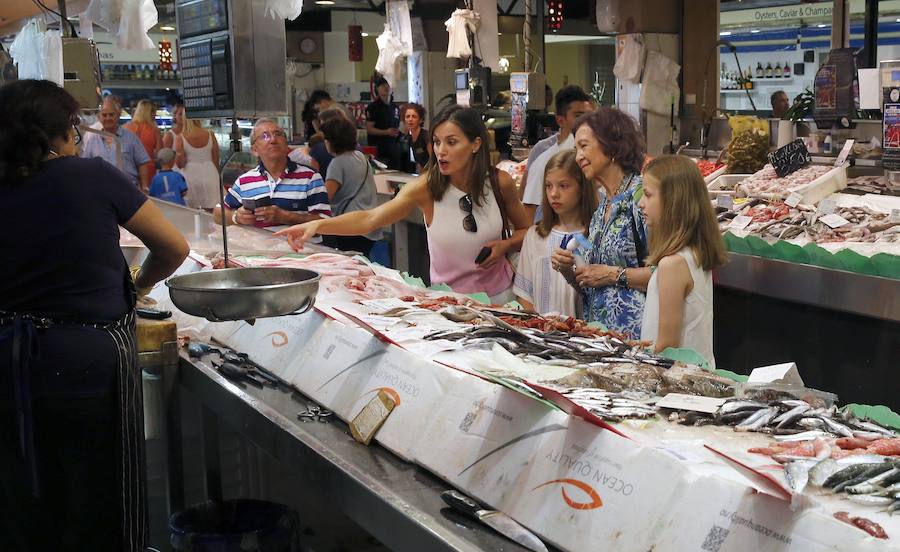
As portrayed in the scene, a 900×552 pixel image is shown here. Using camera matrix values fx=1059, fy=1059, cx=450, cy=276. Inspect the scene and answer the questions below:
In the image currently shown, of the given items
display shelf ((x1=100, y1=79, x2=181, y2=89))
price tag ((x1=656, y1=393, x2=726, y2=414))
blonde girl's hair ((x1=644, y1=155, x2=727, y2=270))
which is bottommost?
price tag ((x1=656, y1=393, x2=726, y2=414))

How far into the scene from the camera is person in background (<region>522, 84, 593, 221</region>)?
6.86 metres

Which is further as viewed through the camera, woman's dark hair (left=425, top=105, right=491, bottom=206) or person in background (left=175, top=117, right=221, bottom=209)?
person in background (left=175, top=117, right=221, bottom=209)

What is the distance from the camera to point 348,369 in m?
3.11

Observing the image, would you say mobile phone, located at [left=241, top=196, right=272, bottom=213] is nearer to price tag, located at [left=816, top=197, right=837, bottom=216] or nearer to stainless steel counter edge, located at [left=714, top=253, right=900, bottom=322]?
stainless steel counter edge, located at [left=714, top=253, right=900, bottom=322]

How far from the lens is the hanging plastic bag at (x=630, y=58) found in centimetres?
1011

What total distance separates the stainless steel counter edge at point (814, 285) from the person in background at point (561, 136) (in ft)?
4.65

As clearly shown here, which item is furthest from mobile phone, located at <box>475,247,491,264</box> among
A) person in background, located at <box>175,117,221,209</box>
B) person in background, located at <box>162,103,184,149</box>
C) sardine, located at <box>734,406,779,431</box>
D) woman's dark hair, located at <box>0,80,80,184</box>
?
person in background, located at <box>162,103,184,149</box>

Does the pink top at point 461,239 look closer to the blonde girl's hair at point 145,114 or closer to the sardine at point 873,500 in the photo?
the sardine at point 873,500

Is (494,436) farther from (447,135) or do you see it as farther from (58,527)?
(447,135)

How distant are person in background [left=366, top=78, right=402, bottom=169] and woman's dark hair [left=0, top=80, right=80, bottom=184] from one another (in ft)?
42.4

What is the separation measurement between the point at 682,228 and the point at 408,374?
129 centimetres

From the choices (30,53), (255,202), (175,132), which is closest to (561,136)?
(255,202)

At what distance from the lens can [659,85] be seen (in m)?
10.1

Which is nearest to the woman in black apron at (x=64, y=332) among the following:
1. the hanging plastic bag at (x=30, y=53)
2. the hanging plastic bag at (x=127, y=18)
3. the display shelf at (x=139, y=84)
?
the hanging plastic bag at (x=30, y=53)
